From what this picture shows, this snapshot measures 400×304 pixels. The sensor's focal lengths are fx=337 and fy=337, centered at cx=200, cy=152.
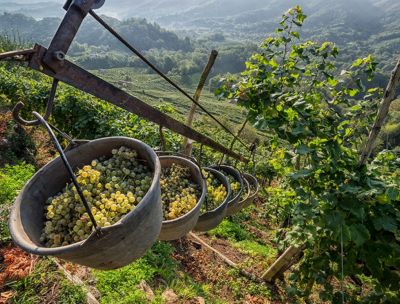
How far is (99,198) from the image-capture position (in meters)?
1.81

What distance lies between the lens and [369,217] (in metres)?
2.79

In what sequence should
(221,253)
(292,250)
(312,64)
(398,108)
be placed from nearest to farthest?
(312,64) → (292,250) → (221,253) → (398,108)

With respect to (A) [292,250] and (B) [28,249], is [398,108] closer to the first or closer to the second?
(A) [292,250]

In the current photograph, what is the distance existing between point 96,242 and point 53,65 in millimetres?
753

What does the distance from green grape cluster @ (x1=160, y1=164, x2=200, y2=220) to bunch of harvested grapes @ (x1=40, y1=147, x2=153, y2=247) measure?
13.3 inches

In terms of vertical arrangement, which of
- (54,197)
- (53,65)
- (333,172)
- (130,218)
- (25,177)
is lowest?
(25,177)

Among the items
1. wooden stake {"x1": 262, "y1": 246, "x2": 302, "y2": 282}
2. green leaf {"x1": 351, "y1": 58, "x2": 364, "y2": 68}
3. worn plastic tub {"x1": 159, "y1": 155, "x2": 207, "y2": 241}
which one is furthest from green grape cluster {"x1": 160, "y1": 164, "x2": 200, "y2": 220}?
wooden stake {"x1": 262, "y1": 246, "x2": 302, "y2": 282}

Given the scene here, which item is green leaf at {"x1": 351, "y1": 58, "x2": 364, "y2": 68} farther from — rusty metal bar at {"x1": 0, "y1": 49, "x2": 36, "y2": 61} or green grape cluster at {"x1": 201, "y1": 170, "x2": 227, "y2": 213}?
rusty metal bar at {"x1": 0, "y1": 49, "x2": 36, "y2": 61}

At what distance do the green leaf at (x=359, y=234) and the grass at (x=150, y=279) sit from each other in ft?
10.5

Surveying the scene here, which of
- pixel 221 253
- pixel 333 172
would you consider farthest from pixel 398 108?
pixel 333 172

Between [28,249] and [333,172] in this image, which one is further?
[333,172]

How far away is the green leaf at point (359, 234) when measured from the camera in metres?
2.45

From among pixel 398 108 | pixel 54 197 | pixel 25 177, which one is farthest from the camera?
pixel 398 108

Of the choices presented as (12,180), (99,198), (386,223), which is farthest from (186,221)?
(12,180)
